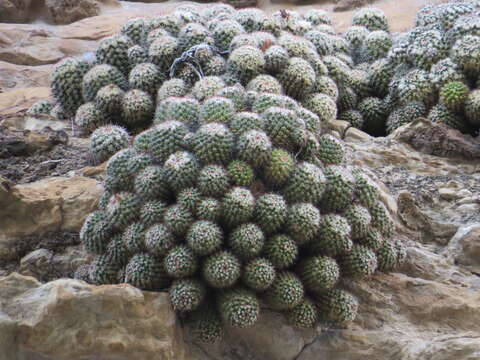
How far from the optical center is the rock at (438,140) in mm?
3939

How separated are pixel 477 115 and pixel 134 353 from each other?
2.88 meters

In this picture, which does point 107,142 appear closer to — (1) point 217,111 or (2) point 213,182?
(1) point 217,111

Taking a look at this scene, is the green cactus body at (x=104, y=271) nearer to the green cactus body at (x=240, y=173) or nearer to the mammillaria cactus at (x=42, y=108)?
the green cactus body at (x=240, y=173)

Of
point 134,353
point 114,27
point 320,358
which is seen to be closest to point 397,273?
point 320,358

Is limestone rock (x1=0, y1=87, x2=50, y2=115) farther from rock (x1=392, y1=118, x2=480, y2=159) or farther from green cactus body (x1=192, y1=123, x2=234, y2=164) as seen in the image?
rock (x1=392, y1=118, x2=480, y2=159)

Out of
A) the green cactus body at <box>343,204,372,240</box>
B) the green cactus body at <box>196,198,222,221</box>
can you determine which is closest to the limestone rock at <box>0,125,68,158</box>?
the green cactus body at <box>196,198,222,221</box>

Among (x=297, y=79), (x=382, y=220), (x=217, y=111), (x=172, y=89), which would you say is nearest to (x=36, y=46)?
(x=172, y=89)

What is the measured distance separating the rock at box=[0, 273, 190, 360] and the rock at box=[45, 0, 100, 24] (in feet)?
17.9

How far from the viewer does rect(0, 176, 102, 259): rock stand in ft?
10.3

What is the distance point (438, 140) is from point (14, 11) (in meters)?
5.47

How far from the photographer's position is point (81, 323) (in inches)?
95.0

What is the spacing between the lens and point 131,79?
423cm

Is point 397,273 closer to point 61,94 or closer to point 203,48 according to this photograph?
point 203,48

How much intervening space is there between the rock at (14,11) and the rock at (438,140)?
5201mm
